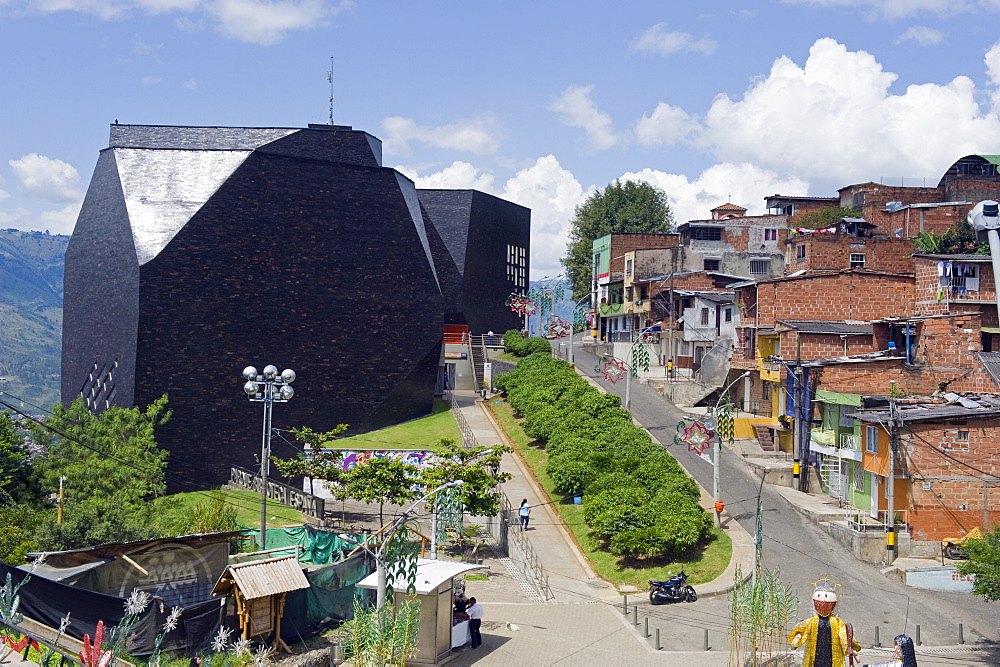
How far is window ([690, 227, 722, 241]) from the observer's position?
65.6 meters

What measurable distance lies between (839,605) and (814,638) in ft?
34.4

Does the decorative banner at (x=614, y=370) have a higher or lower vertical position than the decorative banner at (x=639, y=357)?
lower

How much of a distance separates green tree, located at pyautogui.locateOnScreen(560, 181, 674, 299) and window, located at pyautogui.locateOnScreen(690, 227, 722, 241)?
14102 millimetres

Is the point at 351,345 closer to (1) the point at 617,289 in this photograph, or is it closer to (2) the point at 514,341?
(2) the point at 514,341

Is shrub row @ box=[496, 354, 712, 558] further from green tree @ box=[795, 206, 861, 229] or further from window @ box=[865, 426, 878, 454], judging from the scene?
green tree @ box=[795, 206, 861, 229]

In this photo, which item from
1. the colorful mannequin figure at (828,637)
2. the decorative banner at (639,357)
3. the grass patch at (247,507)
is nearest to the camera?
the colorful mannequin figure at (828,637)

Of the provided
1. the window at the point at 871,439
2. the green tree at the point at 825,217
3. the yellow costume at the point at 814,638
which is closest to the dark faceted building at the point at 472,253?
the green tree at the point at 825,217

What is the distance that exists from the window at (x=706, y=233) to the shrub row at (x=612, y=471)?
22098mm

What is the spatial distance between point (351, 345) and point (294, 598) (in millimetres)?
25546

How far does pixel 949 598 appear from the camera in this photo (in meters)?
25.0

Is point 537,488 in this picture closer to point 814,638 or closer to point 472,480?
point 472,480

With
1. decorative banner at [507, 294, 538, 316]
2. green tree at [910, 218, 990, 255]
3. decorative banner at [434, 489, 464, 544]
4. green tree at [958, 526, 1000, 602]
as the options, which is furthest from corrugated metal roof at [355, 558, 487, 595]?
decorative banner at [507, 294, 538, 316]

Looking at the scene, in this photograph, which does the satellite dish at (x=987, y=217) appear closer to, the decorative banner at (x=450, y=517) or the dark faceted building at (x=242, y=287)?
the decorative banner at (x=450, y=517)

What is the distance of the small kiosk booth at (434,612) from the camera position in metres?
18.8
